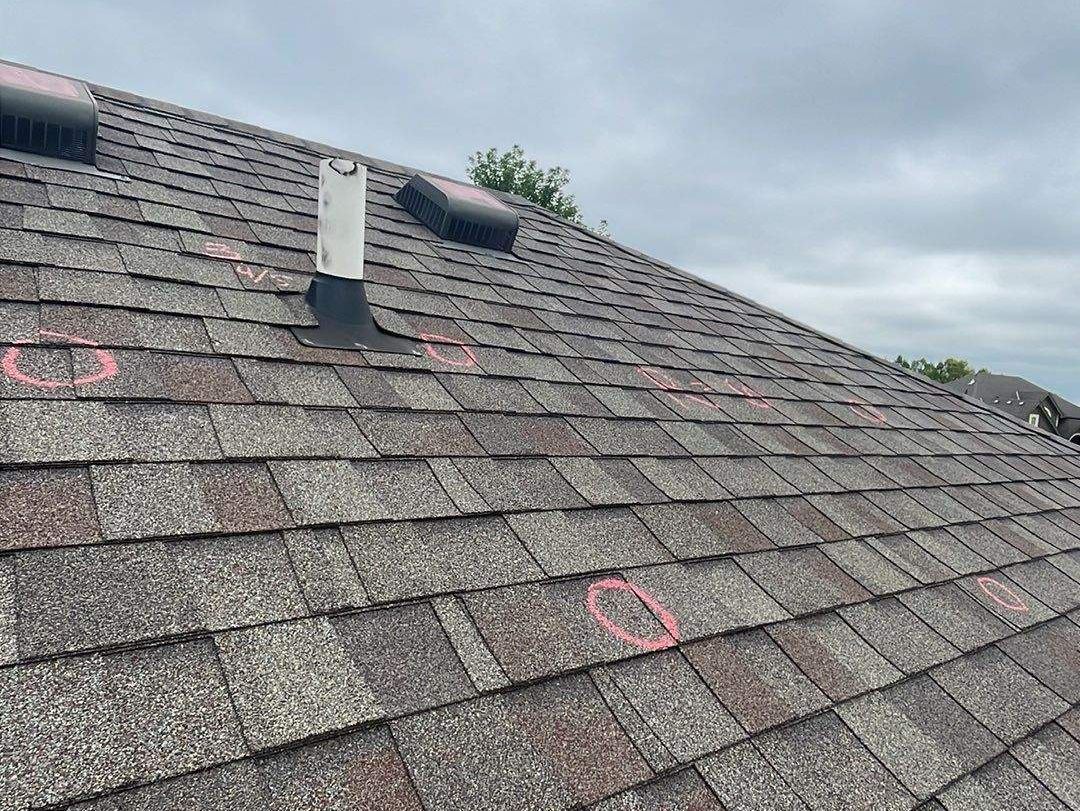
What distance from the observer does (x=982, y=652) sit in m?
2.53

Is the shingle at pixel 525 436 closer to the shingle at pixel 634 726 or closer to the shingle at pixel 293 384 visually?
the shingle at pixel 293 384

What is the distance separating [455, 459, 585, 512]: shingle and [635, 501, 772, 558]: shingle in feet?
1.13

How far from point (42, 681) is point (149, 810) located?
337mm

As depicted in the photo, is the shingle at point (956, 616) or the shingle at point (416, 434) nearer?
the shingle at point (416, 434)

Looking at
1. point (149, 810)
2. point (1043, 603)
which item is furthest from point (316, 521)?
point (1043, 603)

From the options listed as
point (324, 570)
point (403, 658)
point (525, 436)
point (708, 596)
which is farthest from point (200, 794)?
point (525, 436)

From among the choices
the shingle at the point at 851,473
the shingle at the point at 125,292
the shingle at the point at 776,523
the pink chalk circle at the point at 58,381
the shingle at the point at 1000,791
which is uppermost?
the shingle at the point at 125,292

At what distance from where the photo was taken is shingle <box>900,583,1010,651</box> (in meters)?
2.57

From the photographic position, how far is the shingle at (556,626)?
5.20 feet

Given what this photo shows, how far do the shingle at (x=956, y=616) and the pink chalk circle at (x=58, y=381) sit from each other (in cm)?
321

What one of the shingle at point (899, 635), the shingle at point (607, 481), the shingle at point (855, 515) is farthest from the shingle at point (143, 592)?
the shingle at point (855, 515)

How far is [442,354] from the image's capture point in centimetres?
309

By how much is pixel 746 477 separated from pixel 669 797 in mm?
1981

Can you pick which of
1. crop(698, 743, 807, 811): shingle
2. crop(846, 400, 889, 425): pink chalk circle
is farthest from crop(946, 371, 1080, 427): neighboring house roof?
crop(698, 743, 807, 811): shingle
